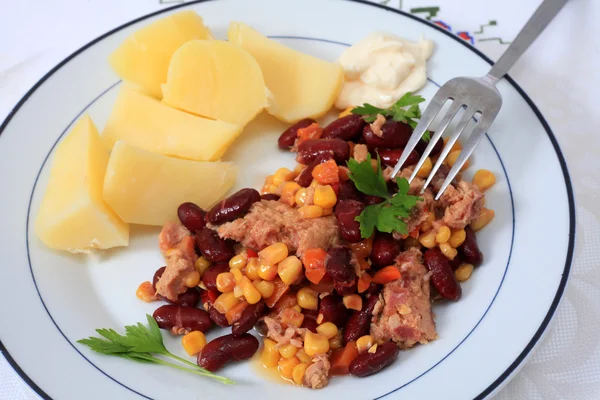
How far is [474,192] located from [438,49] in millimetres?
1500

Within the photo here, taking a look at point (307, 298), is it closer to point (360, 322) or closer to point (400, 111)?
point (360, 322)

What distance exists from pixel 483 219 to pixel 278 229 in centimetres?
134

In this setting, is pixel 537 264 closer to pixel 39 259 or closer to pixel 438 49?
pixel 438 49

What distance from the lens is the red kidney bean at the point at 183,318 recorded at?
3414mm

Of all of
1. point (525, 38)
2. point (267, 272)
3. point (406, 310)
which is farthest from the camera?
point (525, 38)

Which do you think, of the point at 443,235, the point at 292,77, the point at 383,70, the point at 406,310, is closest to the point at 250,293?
the point at 406,310

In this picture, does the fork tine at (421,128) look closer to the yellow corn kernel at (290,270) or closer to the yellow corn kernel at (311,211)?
the yellow corn kernel at (311,211)

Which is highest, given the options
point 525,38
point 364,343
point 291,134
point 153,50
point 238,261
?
point 525,38

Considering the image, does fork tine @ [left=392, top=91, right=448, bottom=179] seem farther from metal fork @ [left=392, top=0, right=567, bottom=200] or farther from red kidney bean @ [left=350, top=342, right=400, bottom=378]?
red kidney bean @ [left=350, top=342, right=400, bottom=378]

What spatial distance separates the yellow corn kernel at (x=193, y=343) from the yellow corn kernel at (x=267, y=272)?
540 millimetres

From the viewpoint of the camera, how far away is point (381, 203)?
11.3 feet

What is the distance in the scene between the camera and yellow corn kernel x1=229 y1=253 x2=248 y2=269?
3.55m

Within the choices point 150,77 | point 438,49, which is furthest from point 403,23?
point 150,77

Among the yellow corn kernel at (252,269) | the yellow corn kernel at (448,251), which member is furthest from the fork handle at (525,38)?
the yellow corn kernel at (252,269)
